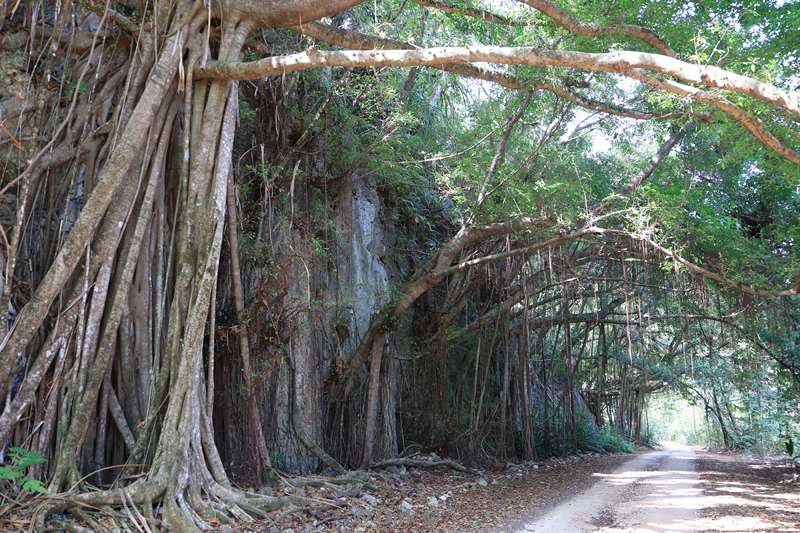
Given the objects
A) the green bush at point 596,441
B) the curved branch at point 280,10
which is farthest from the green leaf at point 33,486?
the green bush at point 596,441

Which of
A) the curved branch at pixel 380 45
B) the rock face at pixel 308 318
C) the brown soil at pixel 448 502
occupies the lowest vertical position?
the brown soil at pixel 448 502

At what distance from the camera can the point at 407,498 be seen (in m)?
5.59

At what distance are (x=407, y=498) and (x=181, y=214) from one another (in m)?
3.14

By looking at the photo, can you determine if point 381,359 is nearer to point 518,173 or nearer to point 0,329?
point 518,173

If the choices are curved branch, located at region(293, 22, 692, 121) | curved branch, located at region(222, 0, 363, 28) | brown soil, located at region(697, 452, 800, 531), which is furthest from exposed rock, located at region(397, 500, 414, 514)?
curved branch, located at region(222, 0, 363, 28)

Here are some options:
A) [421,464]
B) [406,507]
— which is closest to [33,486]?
[406,507]

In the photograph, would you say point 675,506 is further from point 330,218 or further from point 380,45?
point 380,45

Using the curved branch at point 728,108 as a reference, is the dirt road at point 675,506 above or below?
below

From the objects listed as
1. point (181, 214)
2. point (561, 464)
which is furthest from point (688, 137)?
point (181, 214)

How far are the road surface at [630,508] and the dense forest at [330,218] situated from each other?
1.75m

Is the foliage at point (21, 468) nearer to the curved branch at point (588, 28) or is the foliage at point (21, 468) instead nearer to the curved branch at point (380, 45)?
the curved branch at point (380, 45)

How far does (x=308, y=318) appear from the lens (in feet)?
22.6

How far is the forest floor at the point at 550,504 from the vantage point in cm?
472

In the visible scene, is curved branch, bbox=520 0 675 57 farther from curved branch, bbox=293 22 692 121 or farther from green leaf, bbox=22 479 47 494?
green leaf, bbox=22 479 47 494
